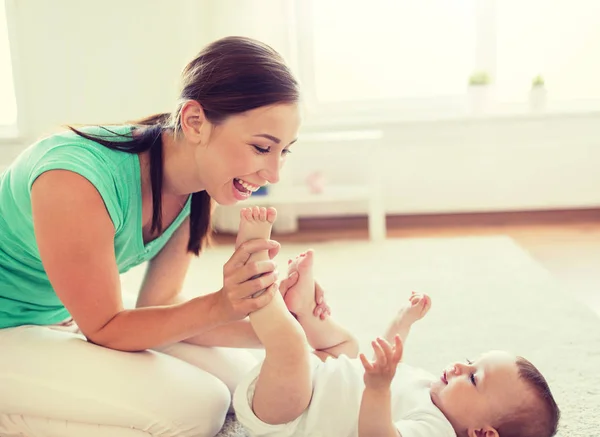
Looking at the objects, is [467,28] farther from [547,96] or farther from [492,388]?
[492,388]

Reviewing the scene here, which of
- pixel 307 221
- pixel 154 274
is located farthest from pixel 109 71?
pixel 154 274

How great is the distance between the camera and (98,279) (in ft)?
3.32

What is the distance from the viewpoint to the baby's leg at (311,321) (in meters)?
1.26

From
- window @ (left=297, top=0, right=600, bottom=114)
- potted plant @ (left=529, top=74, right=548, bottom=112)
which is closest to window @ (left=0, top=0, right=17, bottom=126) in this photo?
window @ (left=297, top=0, right=600, bottom=114)

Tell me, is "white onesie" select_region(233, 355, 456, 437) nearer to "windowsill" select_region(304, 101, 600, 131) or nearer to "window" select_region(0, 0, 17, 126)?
"windowsill" select_region(304, 101, 600, 131)

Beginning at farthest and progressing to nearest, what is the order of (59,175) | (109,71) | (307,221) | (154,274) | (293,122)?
(307,221) → (109,71) → (154,274) → (293,122) → (59,175)

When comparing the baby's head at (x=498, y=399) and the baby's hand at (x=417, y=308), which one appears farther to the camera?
the baby's hand at (x=417, y=308)

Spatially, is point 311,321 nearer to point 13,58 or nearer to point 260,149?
point 260,149

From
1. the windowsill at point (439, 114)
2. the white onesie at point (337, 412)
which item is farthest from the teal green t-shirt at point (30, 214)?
the windowsill at point (439, 114)

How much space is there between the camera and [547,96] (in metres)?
3.24

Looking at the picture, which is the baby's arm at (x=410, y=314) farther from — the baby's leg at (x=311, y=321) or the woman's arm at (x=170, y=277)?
the woman's arm at (x=170, y=277)

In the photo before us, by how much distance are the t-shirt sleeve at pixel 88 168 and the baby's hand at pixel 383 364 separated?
47 centimetres

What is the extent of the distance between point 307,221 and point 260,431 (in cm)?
236

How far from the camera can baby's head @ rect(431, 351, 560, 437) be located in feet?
3.40
